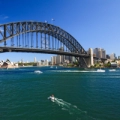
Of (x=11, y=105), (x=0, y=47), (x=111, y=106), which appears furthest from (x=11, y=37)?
(x=111, y=106)

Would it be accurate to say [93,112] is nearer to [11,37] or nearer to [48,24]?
[11,37]

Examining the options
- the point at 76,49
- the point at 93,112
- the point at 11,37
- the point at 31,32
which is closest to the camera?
the point at 93,112

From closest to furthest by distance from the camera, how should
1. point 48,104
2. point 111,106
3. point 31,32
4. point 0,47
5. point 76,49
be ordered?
point 111,106
point 48,104
point 0,47
point 31,32
point 76,49

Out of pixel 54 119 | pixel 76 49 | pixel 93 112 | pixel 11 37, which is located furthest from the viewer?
pixel 76 49

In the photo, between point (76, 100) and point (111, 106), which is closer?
point (111, 106)

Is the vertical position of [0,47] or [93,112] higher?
[0,47]

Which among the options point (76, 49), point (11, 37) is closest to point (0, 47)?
point (11, 37)

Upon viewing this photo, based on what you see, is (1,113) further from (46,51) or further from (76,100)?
(46,51)

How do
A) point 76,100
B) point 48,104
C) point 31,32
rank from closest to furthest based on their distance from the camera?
point 48,104
point 76,100
point 31,32

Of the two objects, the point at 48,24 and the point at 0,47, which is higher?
the point at 48,24

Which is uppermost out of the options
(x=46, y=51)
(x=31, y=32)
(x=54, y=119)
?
(x=31, y=32)
